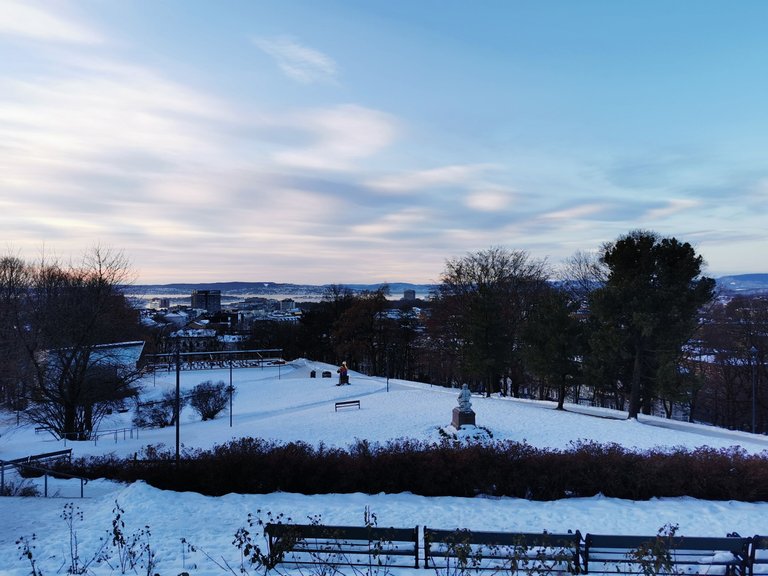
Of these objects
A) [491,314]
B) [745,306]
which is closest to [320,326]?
[491,314]

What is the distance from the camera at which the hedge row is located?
13.2 meters

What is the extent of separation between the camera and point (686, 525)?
11195 mm

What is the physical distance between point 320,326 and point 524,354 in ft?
121

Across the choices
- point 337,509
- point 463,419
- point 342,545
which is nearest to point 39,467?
point 337,509

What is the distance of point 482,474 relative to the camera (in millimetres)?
13719

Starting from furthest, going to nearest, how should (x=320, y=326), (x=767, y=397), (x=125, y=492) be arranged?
(x=320, y=326) → (x=767, y=397) → (x=125, y=492)

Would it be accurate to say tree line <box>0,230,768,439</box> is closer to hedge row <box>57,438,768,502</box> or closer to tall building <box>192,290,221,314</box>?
hedge row <box>57,438,768,502</box>

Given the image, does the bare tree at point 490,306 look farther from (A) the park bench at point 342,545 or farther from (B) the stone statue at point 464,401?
(A) the park bench at point 342,545

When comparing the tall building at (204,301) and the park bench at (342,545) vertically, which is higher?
the tall building at (204,301)

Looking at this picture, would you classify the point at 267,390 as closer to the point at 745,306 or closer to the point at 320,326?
the point at 320,326

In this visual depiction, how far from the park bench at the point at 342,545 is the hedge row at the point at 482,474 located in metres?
4.86

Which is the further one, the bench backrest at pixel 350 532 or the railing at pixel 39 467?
the railing at pixel 39 467

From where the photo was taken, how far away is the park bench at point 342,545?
8.01 m

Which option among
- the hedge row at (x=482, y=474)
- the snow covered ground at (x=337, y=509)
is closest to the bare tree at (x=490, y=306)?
the snow covered ground at (x=337, y=509)
